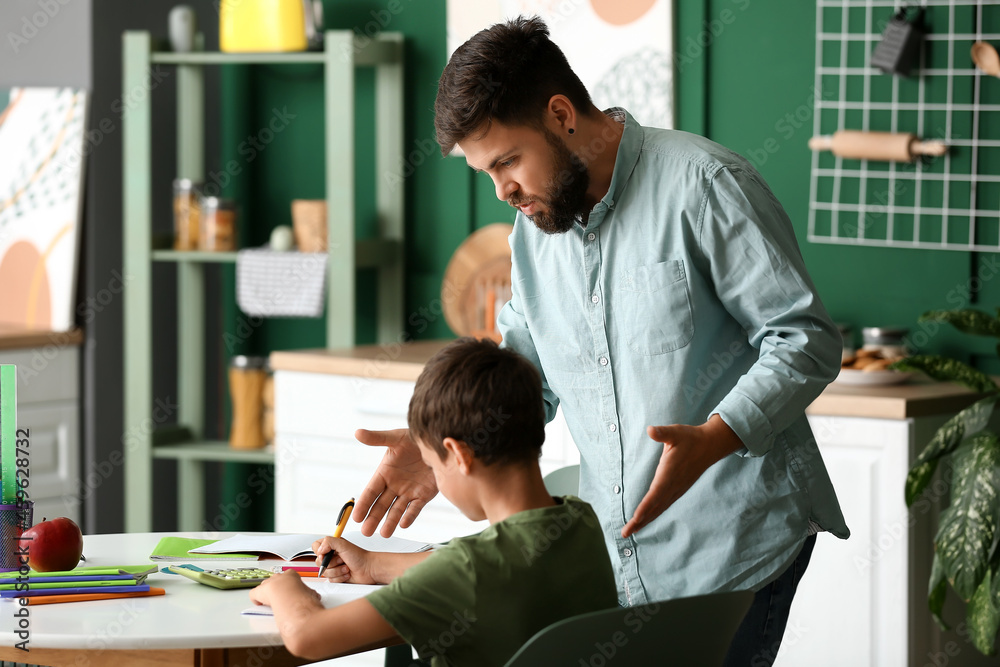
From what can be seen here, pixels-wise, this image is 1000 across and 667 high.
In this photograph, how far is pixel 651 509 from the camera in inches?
52.7

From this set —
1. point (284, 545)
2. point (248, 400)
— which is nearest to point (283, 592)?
point (284, 545)

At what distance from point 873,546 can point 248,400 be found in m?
1.83

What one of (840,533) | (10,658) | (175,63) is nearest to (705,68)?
(175,63)

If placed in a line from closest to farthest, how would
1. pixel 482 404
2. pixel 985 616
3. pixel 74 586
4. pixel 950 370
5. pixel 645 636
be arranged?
pixel 645 636 → pixel 482 404 → pixel 74 586 → pixel 985 616 → pixel 950 370

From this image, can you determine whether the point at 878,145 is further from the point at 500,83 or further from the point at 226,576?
the point at 226,576

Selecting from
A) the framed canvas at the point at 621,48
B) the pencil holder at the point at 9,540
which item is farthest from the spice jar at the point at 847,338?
the pencil holder at the point at 9,540

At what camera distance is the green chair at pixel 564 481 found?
1.96 metres

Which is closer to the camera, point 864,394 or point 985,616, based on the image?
point 985,616

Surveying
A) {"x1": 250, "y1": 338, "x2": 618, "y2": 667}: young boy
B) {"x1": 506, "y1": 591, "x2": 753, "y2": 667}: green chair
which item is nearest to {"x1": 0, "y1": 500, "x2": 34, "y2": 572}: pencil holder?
{"x1": 250, "y1": 338, "x2": 618, "y2": 667}: young boy

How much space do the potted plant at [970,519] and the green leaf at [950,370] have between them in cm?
3

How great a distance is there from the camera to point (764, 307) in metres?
1.50

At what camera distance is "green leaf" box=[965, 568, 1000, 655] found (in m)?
2.26

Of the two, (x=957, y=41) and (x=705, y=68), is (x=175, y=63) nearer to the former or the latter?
(x=705, y=68)

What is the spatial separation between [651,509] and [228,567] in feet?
2.01
